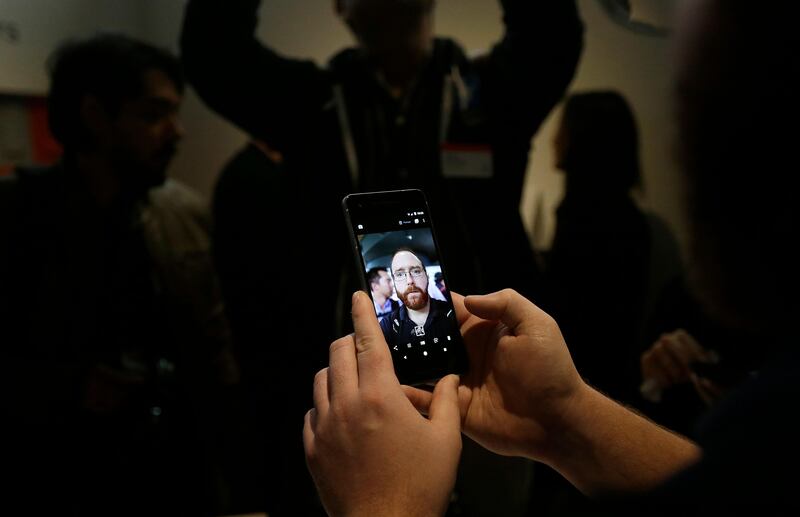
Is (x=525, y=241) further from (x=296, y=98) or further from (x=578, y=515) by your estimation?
(x=578, y=515)

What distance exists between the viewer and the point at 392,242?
623 mm

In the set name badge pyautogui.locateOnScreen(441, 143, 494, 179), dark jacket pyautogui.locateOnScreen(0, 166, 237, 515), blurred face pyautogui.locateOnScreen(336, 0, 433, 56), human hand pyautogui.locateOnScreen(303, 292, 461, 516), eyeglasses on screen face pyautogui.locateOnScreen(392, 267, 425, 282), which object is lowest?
dark jacket pyautogui.locateOnScreen(0, 166, 237, 515)

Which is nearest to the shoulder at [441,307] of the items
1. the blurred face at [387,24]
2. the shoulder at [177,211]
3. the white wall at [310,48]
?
the blurred face at [387,24]

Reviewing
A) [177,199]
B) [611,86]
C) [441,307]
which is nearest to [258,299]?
[177,199]

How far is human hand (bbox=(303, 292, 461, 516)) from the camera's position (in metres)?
0.51

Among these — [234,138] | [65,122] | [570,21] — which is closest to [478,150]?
[570,21]

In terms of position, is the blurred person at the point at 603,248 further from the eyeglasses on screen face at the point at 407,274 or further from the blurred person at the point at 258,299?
the blurred person at the point at 258,299

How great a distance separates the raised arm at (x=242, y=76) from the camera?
0.96m

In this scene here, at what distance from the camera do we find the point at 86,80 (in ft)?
4.89

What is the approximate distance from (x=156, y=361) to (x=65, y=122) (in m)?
0.58

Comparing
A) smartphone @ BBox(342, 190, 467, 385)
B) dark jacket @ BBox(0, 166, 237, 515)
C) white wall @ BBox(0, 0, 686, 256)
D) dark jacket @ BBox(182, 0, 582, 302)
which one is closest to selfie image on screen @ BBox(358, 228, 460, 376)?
smartphone @ BBox(342, 190, 467, 385)

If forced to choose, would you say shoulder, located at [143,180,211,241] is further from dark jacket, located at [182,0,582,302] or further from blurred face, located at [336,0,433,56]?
blurred face, located at [336,0,433,56]

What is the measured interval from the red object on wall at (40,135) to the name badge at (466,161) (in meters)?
1.19

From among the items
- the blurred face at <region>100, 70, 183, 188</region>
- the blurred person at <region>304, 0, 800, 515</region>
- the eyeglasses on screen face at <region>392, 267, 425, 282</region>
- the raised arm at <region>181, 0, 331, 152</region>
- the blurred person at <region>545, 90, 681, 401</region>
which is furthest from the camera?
the blurred face at <region>100, 70, 183, 188</region>
